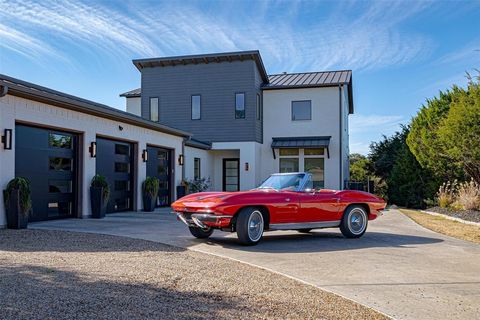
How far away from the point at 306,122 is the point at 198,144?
5608mm

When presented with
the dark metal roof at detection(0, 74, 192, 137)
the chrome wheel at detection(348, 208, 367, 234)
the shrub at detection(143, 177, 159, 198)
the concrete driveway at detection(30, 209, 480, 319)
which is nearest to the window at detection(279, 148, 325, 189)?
the shrub at detection(143, 177, 159, 198)

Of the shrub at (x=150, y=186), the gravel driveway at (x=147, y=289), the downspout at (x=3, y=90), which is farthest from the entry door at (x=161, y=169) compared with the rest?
the gravel driveway at (x=147, y=289)

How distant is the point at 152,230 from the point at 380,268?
5.15m

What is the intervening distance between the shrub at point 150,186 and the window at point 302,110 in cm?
966

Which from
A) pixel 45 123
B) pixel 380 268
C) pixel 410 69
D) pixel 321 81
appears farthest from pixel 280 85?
pixel 380 268

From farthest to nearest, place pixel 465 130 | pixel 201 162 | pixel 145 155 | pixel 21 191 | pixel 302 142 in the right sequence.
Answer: pixel 302 142 < pixel 201 162 < pixel 145 155 < pixel 465 130 < pixel 21 191

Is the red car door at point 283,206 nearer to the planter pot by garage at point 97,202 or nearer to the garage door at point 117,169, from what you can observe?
the planter pot by garage at point 97,202

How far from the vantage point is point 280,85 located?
22609 millimetres

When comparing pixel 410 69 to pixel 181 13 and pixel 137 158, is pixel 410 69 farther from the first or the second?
pixel 137 158

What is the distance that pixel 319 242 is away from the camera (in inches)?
334

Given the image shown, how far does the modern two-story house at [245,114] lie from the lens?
70.6ft

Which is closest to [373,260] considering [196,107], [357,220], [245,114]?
[357,220]

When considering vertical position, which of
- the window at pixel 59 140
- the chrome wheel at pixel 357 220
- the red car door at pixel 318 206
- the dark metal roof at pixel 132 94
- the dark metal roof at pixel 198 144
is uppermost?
the dark metal roof at pixel 132 94

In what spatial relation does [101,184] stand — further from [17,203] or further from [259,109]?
[259,109]
